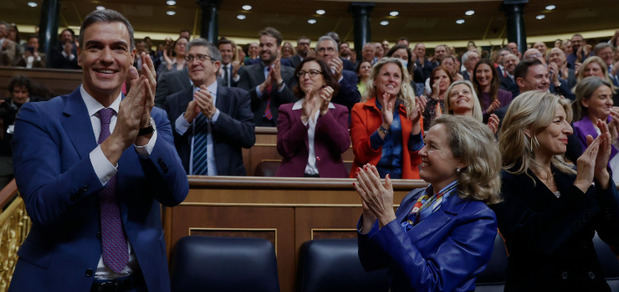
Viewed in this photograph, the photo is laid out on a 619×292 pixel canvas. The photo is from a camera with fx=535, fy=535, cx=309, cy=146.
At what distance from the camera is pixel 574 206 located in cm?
140

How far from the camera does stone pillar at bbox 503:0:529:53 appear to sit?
853cm

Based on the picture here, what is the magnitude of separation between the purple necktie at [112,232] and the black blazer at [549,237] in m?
0.96

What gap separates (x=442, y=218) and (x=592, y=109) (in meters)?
1.81

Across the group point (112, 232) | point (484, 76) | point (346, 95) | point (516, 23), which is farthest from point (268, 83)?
point (516, 23)

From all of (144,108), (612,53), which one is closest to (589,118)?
(144,108)

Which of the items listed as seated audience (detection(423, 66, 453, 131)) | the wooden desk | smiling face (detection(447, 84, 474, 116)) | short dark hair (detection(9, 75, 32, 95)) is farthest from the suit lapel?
short dark hair (detection(9, 75, 32, 95))

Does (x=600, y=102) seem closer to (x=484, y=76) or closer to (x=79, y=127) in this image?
(x=484, y=76)

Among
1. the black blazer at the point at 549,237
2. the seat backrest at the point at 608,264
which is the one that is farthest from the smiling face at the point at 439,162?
the seat backrest at the point at 608,264

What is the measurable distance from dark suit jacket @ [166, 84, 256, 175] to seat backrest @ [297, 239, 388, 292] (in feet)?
2.19

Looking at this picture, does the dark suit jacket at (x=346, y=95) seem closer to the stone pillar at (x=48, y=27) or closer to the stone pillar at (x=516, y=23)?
the stone pillar at (x=48, y=27)

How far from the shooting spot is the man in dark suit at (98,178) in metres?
0.91

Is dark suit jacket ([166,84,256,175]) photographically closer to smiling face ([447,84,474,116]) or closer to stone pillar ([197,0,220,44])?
smiling face ([447,84,474,116])

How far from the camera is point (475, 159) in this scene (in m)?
1.25

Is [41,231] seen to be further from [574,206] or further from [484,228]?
[574,206]
